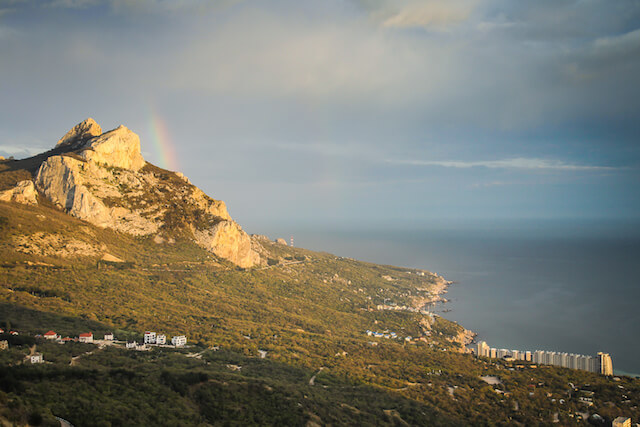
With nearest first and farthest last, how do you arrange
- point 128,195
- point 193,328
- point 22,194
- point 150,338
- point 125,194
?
point 150,338, point 193,328, point 22,194, point 125,194, point 128,195

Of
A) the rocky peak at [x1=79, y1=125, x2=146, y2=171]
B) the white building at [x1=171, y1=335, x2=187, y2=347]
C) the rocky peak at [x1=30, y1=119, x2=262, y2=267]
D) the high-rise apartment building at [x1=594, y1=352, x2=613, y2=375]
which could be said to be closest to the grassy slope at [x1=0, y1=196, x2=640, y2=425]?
the white building at [x1=171, y1=335, x2=187, y2=347]

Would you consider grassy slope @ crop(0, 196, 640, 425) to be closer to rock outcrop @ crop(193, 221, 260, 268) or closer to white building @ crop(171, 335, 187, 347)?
white building @ crop(171, 335, 187, 347)

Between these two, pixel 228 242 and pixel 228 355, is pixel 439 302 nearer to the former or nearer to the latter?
pixel 228 242

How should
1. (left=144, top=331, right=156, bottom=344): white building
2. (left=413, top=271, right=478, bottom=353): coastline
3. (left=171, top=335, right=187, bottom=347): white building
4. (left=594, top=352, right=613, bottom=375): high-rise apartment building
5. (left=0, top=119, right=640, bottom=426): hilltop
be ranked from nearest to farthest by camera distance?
(left=0, top=119, right=640, bottom=426): hilltop, (left=144, top=331, right=156, bottom=344): white building, (left=171, top=335, right=187, bottom=347): white building, (left=594, top=352, right=613, bottom=375): high-rise apartment building, (left=413, top=271, right=478, bottom=353): coastline

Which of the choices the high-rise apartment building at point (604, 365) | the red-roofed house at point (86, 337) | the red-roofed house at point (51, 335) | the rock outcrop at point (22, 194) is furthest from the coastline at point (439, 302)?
the rock outcrop at point (22, 194)

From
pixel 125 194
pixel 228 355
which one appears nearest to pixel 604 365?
pixel 228 355

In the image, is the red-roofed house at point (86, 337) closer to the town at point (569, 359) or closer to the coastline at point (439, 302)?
the town at point (569, 359)

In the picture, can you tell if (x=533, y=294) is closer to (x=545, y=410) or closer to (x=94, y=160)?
(x=545, y=410)
